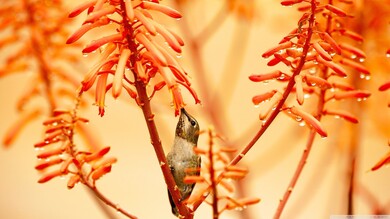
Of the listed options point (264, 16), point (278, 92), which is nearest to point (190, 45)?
point (264, 16)

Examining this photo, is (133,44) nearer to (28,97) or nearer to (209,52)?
(28,97)

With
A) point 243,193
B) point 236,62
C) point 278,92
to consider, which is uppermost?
point 236,62

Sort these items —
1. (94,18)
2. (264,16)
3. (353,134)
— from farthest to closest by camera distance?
(264,16) < (353,134) < (94,18)

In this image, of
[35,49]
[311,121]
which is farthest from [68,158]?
[35,49]

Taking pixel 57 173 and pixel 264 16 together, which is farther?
pixel 264 16

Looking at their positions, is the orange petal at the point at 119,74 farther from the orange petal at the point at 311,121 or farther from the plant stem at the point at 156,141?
the orange petal at the point at 311,121

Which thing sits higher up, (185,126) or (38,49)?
(38,49)

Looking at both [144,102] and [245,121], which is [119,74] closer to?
[144,102]

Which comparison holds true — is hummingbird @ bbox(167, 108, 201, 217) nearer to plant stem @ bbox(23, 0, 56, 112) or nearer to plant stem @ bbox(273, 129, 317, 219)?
plant stem @ bbox(273, 129, 317, 219)

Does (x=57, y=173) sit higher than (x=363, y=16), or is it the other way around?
(x=363, y=16)

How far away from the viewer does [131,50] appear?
0.48m

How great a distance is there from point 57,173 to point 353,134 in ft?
1.65

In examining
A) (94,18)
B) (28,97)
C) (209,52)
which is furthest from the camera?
(209,52)

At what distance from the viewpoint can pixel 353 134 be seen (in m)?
0.91
